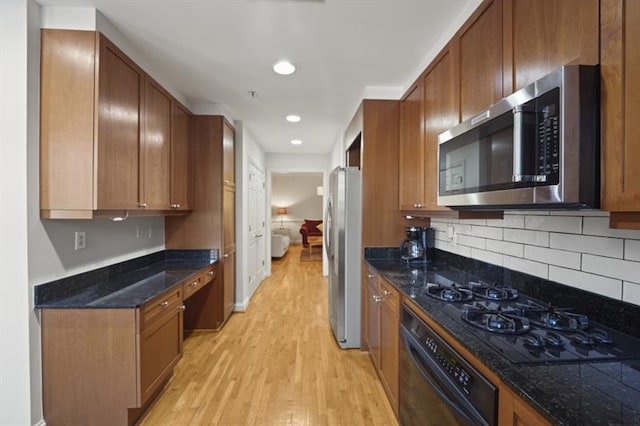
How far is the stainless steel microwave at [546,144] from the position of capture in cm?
89

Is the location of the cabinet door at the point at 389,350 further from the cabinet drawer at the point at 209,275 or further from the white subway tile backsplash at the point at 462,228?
the cabinet drawer at the point at 209,275

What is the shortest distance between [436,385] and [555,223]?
3.11 ft

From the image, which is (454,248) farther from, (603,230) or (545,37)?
(545,37)

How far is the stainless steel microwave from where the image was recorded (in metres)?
0.89

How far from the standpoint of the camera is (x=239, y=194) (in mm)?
A: 3973

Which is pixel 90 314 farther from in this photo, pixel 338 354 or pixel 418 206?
pixel 418 206

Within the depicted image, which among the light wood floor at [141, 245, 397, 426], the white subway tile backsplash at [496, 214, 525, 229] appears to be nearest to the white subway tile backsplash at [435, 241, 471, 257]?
the white subway tile backsplash at [496, 214, 525, 229]

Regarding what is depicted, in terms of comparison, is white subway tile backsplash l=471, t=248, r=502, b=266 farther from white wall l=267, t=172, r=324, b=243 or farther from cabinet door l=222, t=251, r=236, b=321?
A: white wall l=267, t=172, r=324, b=243

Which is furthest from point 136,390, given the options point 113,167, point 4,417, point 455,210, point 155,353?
point 455,210

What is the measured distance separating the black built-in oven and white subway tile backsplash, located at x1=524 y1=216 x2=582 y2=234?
77 cm

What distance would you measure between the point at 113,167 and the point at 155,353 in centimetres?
125

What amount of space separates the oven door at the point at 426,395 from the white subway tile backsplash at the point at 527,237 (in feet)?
2.64

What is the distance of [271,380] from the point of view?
7.91 ft

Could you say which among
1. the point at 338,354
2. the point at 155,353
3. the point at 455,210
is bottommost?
the point at 338,354
